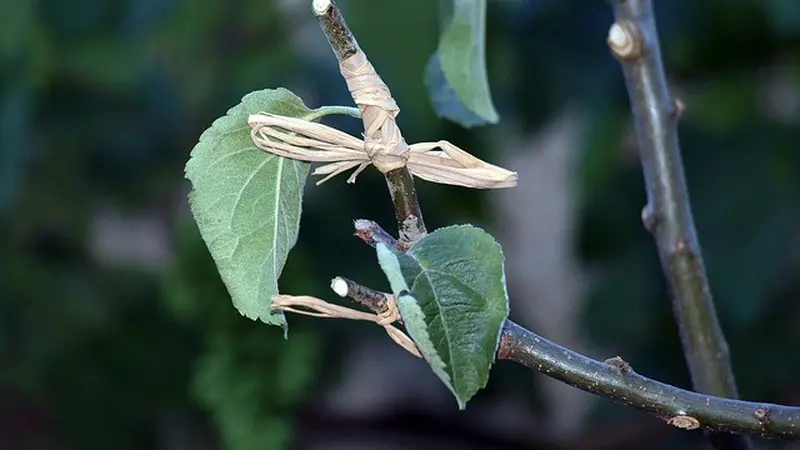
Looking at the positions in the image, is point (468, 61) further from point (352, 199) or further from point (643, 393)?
point (352, 199)

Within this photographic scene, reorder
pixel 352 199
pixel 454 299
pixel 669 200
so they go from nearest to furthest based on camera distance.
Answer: pixel 454 299, pixel 669 200, pixel 352 199

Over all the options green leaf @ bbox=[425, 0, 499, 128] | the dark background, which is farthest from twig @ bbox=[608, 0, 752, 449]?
the dark background

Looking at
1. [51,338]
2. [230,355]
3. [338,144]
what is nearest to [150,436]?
[51,338]

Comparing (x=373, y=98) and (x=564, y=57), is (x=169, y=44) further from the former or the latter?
(x=373, y=98)

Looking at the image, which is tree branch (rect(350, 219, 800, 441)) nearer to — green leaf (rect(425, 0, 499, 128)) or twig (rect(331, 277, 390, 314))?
twig (rect(331, 277, 390, 314))

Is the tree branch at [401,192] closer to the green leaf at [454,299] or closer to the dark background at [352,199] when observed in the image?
the green leaf at [454,299]

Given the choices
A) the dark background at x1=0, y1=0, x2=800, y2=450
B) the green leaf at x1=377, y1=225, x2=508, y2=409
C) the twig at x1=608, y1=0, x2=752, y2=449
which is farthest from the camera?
the dark background at x1=0, y1=0, x2=800, y2=450

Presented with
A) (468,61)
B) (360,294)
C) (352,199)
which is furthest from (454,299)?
(352,199)
